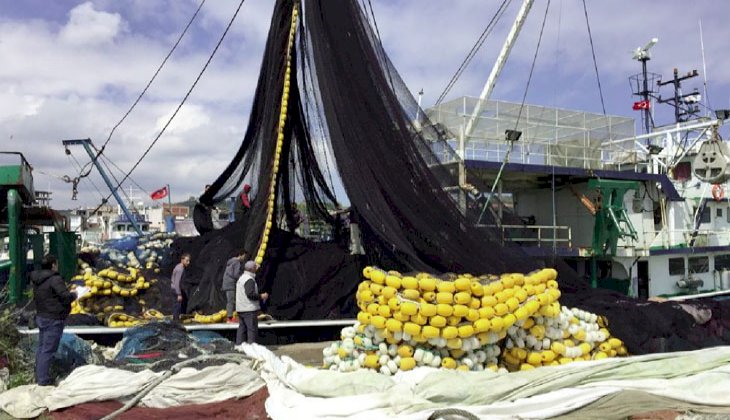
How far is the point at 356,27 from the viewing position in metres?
7.18

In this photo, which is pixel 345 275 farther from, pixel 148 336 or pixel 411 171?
pixel 148 336

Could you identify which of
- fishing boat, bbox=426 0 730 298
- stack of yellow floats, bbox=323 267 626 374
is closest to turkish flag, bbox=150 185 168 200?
fishing boat, bbox=426 0 730 298

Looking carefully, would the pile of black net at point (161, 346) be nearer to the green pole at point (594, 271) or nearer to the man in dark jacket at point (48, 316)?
the man in dark jacket at point (48, 316)

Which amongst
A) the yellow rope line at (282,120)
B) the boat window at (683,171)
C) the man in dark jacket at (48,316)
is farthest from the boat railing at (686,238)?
the man in dark jacket at (48,316)

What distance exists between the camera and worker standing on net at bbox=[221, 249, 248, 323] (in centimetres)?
745

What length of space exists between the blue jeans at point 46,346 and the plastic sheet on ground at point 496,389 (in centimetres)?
229

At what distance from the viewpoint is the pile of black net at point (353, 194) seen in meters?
6.32

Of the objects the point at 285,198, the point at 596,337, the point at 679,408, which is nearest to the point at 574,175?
the point at 285,198

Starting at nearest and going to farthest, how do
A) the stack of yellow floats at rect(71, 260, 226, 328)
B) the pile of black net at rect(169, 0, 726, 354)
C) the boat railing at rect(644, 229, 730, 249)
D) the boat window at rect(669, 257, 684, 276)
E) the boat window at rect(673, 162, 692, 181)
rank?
the pile of black net at rect(169, 0, 726, 354)
the stack of yellow floats at rect(71, 260, 226, 328)
the boat railing at rect(644, 229, 730, 249)
the boat window at rect(669, 257, 684, 276)
the boat window at rect(673, 162, 692, 181)

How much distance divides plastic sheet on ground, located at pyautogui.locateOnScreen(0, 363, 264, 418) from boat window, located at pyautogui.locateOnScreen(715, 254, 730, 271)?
1755 cm

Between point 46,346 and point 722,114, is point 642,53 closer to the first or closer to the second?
point 722,114

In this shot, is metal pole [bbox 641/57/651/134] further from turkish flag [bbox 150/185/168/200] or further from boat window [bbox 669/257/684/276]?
turkish flag [bbox 150/185/168/200]

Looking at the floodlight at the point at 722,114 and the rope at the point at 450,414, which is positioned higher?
the floodlight at the point at 722,114

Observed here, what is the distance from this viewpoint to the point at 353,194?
652cm
